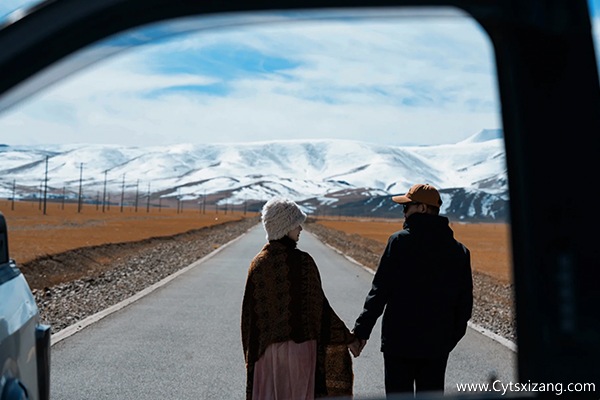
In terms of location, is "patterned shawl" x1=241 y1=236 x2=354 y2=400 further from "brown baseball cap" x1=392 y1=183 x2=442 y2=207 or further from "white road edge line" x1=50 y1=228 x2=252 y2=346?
"white road edge line" x1=50 y1=228 x2=252 y2=346

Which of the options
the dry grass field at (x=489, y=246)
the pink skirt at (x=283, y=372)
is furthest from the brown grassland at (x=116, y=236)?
the pink skirt at (x=283, y=372)

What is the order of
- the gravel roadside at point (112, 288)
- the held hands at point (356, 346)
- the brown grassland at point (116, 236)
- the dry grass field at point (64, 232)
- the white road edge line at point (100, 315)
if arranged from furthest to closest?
the dry grass field at point (64, 232) → the gravel roadside at point (112, 288) → the white road edge line at point (100, 315) → the brown grassland at point (116, 236) → the held hands at point (356, 346)

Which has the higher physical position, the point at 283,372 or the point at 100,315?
the point at 283,372

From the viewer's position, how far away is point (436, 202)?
475 centimetres

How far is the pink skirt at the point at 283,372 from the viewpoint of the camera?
4.48m

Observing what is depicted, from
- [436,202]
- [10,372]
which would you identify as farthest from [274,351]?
[10,372]

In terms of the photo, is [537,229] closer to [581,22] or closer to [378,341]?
[581,22]

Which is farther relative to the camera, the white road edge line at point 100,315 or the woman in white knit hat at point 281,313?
the white road edge line at point 100,315

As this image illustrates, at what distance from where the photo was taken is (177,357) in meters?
9.43

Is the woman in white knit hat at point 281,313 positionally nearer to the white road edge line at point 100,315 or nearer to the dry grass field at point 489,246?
the dry grass field at point 489,246

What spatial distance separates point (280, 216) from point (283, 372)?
0.91 m

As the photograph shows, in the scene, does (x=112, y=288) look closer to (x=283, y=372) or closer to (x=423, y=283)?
(x=283, y=372)

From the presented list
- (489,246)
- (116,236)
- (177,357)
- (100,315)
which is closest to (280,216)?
(177,357)

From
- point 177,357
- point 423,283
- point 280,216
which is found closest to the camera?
point 280,216
